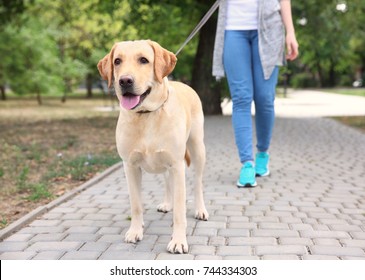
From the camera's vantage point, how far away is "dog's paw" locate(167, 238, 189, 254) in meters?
3.72

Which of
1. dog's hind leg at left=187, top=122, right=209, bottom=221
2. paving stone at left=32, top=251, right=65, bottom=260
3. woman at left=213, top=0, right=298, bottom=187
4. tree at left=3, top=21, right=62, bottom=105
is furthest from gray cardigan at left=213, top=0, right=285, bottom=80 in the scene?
tree at left=3, top=21, right=62, bottom=105

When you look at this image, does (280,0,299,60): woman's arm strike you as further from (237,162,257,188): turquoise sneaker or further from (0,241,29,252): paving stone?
(0,241,29,252): paving stone

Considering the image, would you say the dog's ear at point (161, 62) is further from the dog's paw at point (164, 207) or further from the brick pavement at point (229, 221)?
the dog's paw at point (164, 207)

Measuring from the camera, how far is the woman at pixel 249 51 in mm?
5949

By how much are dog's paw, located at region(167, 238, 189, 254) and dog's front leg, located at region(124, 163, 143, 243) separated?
1.19 feet

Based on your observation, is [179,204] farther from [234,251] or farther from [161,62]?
[161,62]

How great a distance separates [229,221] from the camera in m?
4.60

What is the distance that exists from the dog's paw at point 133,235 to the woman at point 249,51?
224 centimetres

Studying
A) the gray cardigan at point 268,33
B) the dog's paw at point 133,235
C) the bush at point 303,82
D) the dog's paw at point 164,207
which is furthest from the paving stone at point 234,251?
the bush at point 303,82

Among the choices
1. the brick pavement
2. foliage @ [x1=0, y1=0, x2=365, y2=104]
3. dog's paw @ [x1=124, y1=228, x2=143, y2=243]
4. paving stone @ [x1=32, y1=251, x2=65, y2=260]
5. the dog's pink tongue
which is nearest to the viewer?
the dog's pink tongue

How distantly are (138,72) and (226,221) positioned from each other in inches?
68.4

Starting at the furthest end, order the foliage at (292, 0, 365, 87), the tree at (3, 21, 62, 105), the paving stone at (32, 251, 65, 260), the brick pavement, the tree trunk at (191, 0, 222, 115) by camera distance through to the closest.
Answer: the tree at (3, 21, 62, 105) < the foliage at (292, 0, 365, 87) < the tree trunk at (191, 0, 222, 115) < the brick pavement < the paving stone at (32, 251, 65, 260)

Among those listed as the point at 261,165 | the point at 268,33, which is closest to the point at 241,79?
the point at 268,33

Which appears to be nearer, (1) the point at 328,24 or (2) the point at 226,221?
(2) the point at 226,221
